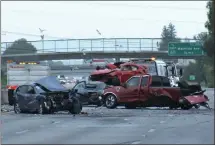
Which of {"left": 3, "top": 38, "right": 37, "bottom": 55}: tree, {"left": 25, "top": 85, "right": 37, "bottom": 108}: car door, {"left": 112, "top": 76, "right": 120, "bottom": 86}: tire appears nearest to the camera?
{"left": 25, "top": 85, "right": 37, "bottom": 108}: car door

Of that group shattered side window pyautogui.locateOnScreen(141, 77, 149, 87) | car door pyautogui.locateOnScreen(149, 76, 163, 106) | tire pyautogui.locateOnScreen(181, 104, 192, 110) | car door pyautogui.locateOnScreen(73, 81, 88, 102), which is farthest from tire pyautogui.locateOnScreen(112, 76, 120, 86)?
tire pyautogui.locateOnScreen(181, 104, 192, 110)

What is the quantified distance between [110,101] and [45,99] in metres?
5.44

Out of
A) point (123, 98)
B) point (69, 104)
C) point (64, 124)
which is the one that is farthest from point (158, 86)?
point (64, 124)

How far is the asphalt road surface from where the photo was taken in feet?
47.3

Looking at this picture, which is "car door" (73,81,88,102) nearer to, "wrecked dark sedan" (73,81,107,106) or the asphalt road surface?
"wrecked dark sedan" (73,81,107,106)

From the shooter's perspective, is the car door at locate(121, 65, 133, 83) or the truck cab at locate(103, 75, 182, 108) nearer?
the truck cab at locate(103, 75, 182, 108)

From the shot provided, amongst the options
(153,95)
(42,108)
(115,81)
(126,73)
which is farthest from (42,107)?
(126,73)

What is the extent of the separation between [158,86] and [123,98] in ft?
6.07

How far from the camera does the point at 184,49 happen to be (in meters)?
55.4

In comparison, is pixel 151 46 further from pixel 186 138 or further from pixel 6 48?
pixel 186 138

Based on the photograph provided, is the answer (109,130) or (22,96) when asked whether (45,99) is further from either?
(109,130)

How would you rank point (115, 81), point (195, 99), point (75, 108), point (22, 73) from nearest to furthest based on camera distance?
point (75, 108) → point (195, 99) → point (115, 81) → point (22, 73)

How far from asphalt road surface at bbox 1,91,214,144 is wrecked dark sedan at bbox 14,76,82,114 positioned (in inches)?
95.3

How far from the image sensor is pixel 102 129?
58.0 feet
